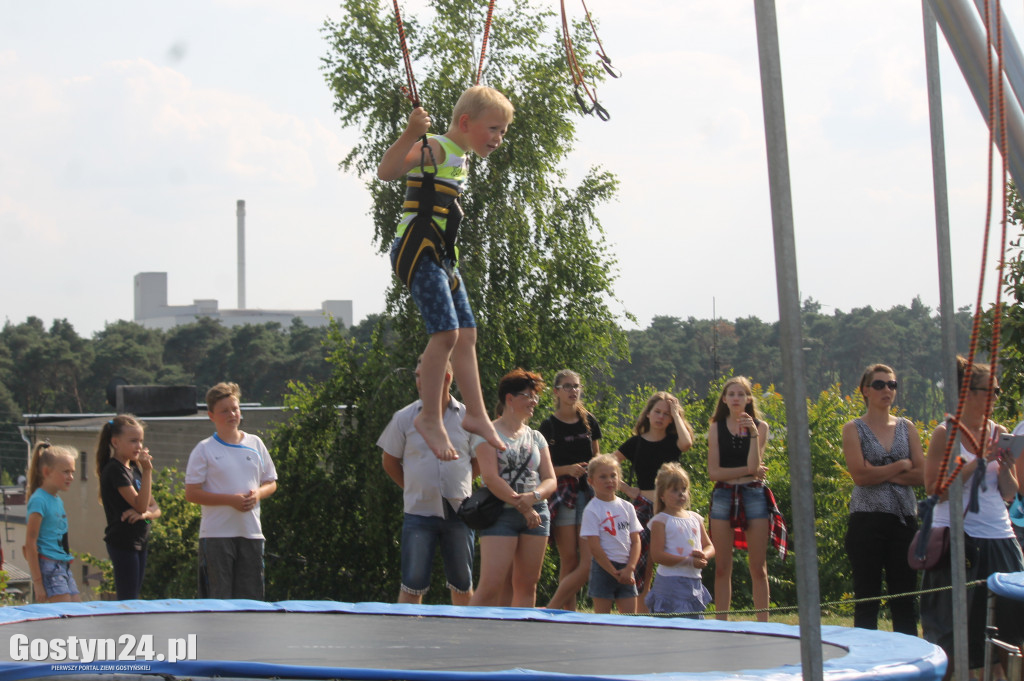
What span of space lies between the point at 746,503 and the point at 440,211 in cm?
198

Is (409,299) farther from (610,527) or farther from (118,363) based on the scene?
(118,363)

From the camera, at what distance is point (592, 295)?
45.2ft

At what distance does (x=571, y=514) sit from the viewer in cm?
434

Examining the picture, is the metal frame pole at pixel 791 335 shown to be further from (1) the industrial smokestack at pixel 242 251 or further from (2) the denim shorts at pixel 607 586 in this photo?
(1) the industrial smokestack at pixel 242 251

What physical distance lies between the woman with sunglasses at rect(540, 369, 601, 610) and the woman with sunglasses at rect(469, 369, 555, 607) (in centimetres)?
25

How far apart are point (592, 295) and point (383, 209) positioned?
9.56 feet

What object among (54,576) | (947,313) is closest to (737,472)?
(947,313)

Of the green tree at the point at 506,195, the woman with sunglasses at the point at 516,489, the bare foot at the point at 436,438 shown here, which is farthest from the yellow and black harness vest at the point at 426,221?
the green tree at the point at 506,195

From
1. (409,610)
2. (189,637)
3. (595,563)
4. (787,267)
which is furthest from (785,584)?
(787,267)

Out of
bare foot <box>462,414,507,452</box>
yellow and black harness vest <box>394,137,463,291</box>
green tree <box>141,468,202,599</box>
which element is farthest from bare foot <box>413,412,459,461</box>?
green tree <box>141,468,202,599</box>

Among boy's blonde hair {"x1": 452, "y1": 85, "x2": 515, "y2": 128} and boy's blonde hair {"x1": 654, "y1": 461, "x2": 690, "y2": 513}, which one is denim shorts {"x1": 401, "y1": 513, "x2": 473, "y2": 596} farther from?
boy's blonde hair {"x1": 452, "y1": 85, "x2": 515, "y2": 128}

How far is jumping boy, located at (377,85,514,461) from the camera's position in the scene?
2.83 meters

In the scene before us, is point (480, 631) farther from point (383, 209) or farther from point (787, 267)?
point (383, 209)

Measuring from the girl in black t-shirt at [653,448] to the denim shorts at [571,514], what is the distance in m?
0.19
